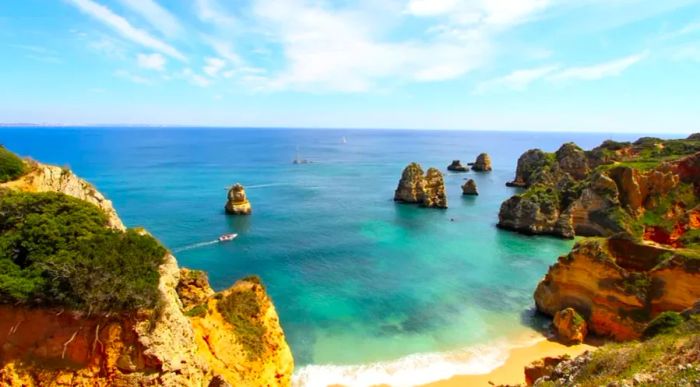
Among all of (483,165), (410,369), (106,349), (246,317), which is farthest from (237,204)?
(483,165)

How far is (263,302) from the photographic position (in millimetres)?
22062

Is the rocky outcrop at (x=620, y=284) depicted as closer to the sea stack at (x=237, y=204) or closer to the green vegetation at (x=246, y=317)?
the green vegetation at (x=246, y=317)

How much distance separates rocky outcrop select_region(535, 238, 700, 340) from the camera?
27688 mm

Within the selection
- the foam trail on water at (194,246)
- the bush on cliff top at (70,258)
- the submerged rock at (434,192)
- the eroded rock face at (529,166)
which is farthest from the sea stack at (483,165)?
the bush on cliff top at (70,258)

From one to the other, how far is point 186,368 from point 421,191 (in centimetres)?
6997

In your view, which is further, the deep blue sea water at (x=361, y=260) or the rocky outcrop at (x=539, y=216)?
the rocky outcrop at (x=539, y=216)

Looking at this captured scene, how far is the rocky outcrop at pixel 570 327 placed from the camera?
30.1 m

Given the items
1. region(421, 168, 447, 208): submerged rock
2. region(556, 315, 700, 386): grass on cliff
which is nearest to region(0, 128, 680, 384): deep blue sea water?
region(421, 168, 447, 208): submerged rock

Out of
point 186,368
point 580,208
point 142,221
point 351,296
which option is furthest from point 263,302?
point 580,208

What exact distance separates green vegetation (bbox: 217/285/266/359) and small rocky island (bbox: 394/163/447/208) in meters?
62.2

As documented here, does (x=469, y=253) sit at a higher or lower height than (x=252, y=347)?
lower

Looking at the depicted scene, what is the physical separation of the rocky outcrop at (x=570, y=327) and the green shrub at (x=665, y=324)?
10.1 m

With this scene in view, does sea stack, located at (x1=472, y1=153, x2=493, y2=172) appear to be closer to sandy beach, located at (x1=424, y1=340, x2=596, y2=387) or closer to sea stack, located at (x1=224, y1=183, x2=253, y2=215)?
sea stack, located at (x1=224, y1=183, x2=253, y2=215)

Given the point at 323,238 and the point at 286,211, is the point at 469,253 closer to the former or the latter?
the point at 323,238
